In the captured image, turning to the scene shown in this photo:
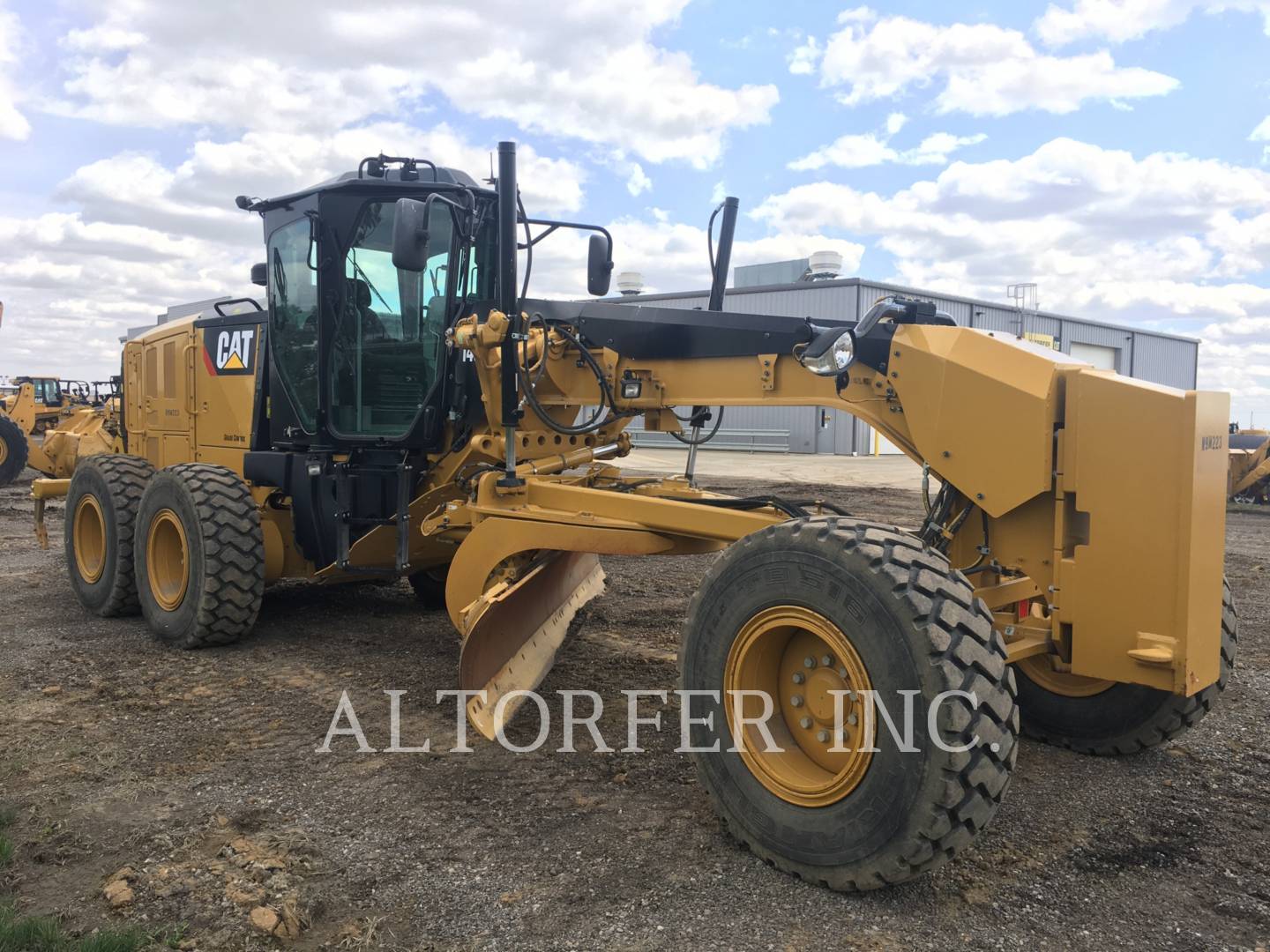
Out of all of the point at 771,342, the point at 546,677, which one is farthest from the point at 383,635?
the point at 771,342

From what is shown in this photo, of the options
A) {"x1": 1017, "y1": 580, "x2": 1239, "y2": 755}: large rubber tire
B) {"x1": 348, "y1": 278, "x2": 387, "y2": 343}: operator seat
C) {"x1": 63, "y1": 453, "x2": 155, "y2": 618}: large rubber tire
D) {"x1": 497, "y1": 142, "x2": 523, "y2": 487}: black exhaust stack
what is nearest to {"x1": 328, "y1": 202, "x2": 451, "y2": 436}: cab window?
{"x1": 348, "y1": 278, "x2": 387, "y2": 343}: operator seat

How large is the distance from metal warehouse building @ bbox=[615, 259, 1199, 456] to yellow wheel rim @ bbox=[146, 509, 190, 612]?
1993cm

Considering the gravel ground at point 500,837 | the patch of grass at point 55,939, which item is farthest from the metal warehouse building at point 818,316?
the patch of grass at point 55,939

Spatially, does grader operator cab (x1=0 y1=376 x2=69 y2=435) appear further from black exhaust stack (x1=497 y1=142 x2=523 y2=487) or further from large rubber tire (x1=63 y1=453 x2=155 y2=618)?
black exhaust stack (x1=497 y1=142 x2=523 y2=487)

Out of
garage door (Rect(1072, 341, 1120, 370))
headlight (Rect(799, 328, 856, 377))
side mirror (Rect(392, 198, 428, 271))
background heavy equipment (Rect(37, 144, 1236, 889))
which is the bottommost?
background heavy equipment (Rect(37, 144, 1236, 889))

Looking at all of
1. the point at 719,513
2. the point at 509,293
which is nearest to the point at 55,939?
the point at 719,513

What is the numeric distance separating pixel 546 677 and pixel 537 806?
Result: 1.63 m

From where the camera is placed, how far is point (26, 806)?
12.3ft

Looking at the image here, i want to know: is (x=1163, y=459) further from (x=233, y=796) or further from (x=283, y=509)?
(x=283, y=509)

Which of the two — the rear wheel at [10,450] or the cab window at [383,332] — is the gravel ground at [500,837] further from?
the rear wheel at [10,450]

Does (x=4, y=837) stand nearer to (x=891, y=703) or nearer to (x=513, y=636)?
(x=513, y=636)

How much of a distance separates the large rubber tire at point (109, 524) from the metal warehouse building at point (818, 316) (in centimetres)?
1913

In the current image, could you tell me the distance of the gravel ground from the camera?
2.91m

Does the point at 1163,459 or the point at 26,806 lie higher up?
the point at 1163,459
